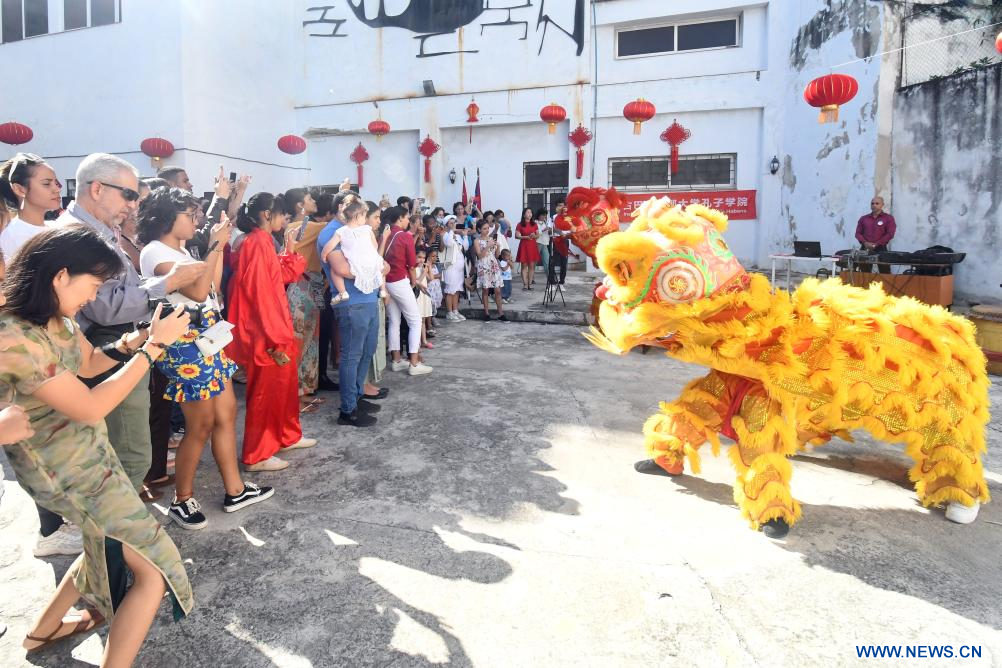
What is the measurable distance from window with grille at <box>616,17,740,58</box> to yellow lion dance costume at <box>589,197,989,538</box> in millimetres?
11038

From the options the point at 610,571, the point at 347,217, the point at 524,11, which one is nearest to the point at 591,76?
the point at 524,11

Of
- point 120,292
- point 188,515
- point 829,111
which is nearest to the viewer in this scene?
point 120,292

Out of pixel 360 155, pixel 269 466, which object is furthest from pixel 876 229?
pixel 360 155

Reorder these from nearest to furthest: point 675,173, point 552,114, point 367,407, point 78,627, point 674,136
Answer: point 78,627 < point 367,407 < point 552,114 < point 674,136 < point 675,173

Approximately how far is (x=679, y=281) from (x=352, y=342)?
7.84ft

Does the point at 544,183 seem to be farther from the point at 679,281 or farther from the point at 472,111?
the point at 679,281

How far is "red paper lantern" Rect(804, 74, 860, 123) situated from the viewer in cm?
734

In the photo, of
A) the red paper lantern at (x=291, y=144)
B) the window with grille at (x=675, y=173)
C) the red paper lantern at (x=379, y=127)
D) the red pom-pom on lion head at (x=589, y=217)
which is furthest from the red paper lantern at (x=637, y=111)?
the red paper lantern at (x=291, y=144)

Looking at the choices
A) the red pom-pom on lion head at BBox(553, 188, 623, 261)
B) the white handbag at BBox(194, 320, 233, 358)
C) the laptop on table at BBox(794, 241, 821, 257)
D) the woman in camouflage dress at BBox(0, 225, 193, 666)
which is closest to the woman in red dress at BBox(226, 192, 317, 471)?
the white handbag at BBox(194, 320, 233, 358)

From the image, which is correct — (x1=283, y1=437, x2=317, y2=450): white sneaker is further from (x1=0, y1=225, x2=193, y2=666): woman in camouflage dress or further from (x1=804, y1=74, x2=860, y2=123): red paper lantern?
(x1=804, y1=74, x2=860, y2=123): red paper lantern

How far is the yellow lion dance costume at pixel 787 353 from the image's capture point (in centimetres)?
270

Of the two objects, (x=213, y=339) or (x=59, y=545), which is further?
(x=59, y=545)

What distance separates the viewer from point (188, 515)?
2.75 m

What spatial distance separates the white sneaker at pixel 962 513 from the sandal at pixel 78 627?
11.8 feet
